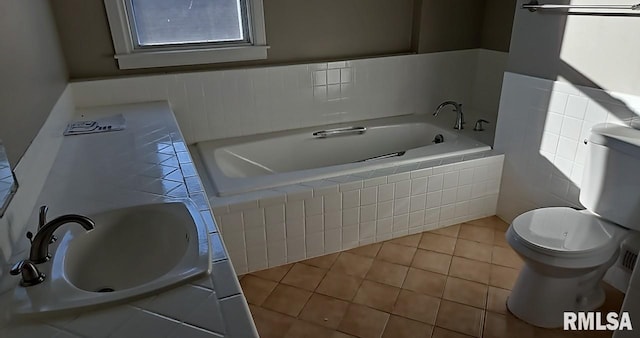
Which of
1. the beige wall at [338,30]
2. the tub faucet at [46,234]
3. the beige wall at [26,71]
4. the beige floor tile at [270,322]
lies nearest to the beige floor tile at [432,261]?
the beige floor tile at [270,322]

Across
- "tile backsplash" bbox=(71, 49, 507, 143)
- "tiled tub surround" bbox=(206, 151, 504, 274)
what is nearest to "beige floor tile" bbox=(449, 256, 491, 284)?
"tiled tub surround" bbox=(206, 151, 504, 274)

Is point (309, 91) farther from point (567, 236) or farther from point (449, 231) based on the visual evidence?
point (567, 236)

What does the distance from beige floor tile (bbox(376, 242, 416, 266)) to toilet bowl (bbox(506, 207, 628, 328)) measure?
0.55 meters

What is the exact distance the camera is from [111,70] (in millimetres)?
2432

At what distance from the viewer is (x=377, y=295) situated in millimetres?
1970

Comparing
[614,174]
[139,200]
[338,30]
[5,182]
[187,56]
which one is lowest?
[614,174]

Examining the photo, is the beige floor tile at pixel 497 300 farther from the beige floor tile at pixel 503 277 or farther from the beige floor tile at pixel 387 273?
the beige floor tile at pixel 387 273

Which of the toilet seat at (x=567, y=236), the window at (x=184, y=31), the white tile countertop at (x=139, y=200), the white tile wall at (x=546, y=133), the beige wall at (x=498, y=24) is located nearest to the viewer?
the white tile countertop at (x=139, y=200)

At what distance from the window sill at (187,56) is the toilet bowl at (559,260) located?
1818 mm

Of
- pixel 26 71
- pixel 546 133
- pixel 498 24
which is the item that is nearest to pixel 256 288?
pixel 26 71

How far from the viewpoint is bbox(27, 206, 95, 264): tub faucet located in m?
0.88

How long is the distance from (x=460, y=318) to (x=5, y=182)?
1.72 m

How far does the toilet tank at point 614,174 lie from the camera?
168 cm

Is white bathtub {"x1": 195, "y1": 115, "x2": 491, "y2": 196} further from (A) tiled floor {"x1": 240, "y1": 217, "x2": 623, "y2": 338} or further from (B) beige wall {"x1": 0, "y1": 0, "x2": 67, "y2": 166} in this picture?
(B) beige wall {"x1": 0, "y1": 0, "x2": 67, "y2": 166}
